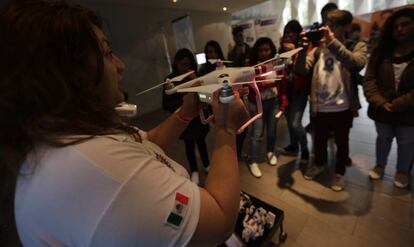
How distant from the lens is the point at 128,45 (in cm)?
461

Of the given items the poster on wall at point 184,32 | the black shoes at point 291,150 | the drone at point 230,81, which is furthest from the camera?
the poster on wall at point 184,32

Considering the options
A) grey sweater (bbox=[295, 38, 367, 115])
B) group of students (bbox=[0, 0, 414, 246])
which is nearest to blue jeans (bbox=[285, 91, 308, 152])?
grey sweater (bbox=[295, 38, 367, 115])

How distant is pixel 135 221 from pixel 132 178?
0.23 ft

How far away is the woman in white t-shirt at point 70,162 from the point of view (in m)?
0.37

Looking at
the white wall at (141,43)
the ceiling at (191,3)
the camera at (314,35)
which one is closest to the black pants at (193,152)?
the camera at (314,35)

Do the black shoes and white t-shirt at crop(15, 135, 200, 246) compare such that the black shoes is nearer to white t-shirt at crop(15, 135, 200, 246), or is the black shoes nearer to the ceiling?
white t-shirt at crop(15, 135, 200, 246)

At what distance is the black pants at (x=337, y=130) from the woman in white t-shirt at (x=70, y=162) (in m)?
1.54

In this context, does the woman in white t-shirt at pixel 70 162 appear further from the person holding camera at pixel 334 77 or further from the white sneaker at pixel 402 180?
the white sneaker at pixel 402 180

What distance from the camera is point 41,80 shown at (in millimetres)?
386

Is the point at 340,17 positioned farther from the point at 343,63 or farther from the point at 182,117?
the point at 182,117

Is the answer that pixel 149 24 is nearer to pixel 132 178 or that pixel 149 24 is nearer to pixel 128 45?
pixel 128 45

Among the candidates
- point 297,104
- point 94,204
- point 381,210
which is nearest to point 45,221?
point 94,204

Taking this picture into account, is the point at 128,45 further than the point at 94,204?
Yes

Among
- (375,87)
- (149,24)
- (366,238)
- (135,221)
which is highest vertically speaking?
(149,24)
